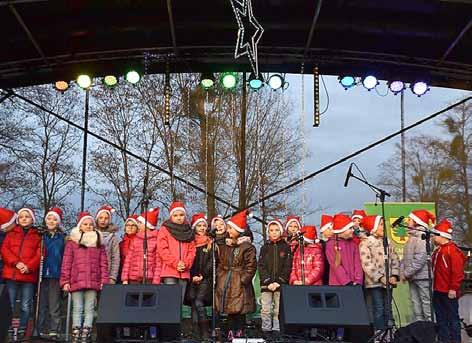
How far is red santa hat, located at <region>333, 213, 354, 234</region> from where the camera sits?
6578 mm

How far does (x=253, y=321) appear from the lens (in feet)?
23.5

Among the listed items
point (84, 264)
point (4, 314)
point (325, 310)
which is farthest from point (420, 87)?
point (4, 314)

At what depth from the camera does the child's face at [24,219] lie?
6.40m

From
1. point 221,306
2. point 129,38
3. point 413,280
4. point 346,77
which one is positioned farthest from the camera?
point 346,77

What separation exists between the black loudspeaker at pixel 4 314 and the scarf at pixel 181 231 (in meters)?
1.98

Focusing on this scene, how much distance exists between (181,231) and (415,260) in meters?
2.53

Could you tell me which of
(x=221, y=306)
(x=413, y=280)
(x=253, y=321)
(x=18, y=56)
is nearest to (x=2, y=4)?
(x=18, y=56)

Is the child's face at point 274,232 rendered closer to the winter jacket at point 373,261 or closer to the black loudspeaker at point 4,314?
the winter jacket at point 373,261

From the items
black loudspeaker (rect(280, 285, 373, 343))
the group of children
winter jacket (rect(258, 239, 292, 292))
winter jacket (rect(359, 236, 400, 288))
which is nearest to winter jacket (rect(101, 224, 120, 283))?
the group of children

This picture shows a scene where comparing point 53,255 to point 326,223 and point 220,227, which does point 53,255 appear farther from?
point 326,223

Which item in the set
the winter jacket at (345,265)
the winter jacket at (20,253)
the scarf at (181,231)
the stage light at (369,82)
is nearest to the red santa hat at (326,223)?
the winter jacket at (345,265)

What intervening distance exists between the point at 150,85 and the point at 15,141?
2174 millimetres

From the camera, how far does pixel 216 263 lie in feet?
21.2

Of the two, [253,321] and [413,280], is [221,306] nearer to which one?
[253,321]
